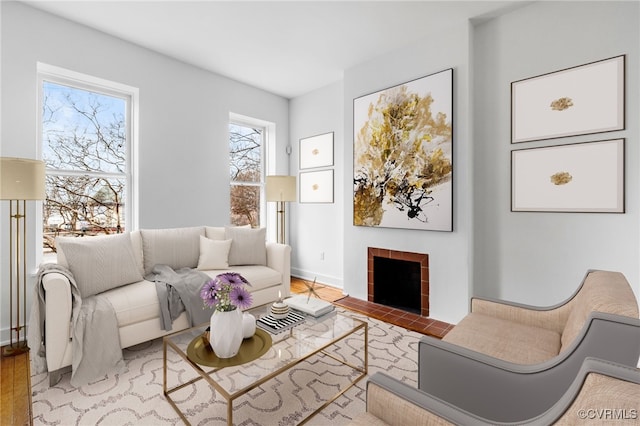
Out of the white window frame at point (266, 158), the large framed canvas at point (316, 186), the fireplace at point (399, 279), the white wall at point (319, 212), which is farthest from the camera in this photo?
the white window frame at point (266, 158)

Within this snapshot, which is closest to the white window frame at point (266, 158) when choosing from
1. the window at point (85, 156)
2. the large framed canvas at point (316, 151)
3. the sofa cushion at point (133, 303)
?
the large framed canvas at point (316, 151)

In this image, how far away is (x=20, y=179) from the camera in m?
2.20

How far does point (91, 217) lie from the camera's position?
310cm

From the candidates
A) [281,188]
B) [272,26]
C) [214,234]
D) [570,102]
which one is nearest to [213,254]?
[214,234]

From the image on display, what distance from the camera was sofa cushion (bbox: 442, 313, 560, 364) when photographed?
4.77ft

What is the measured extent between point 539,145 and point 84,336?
3.71 meters

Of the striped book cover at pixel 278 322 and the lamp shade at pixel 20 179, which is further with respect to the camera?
the lamp shade at pixel 20 179

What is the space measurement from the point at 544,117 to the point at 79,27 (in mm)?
4247

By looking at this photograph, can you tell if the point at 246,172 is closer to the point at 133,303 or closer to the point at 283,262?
the point at 283,262

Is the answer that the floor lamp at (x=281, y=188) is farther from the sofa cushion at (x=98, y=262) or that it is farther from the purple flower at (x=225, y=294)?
the purple flower at (x=225, y=294)

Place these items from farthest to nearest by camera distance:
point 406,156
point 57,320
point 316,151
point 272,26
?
point 316,151 → point 406,156 → point 272,26 → point 57,320

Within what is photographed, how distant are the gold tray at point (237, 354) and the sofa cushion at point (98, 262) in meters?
1.15

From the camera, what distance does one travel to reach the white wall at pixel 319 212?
4.16 meters

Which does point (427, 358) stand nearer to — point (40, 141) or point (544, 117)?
point (544, 117)
